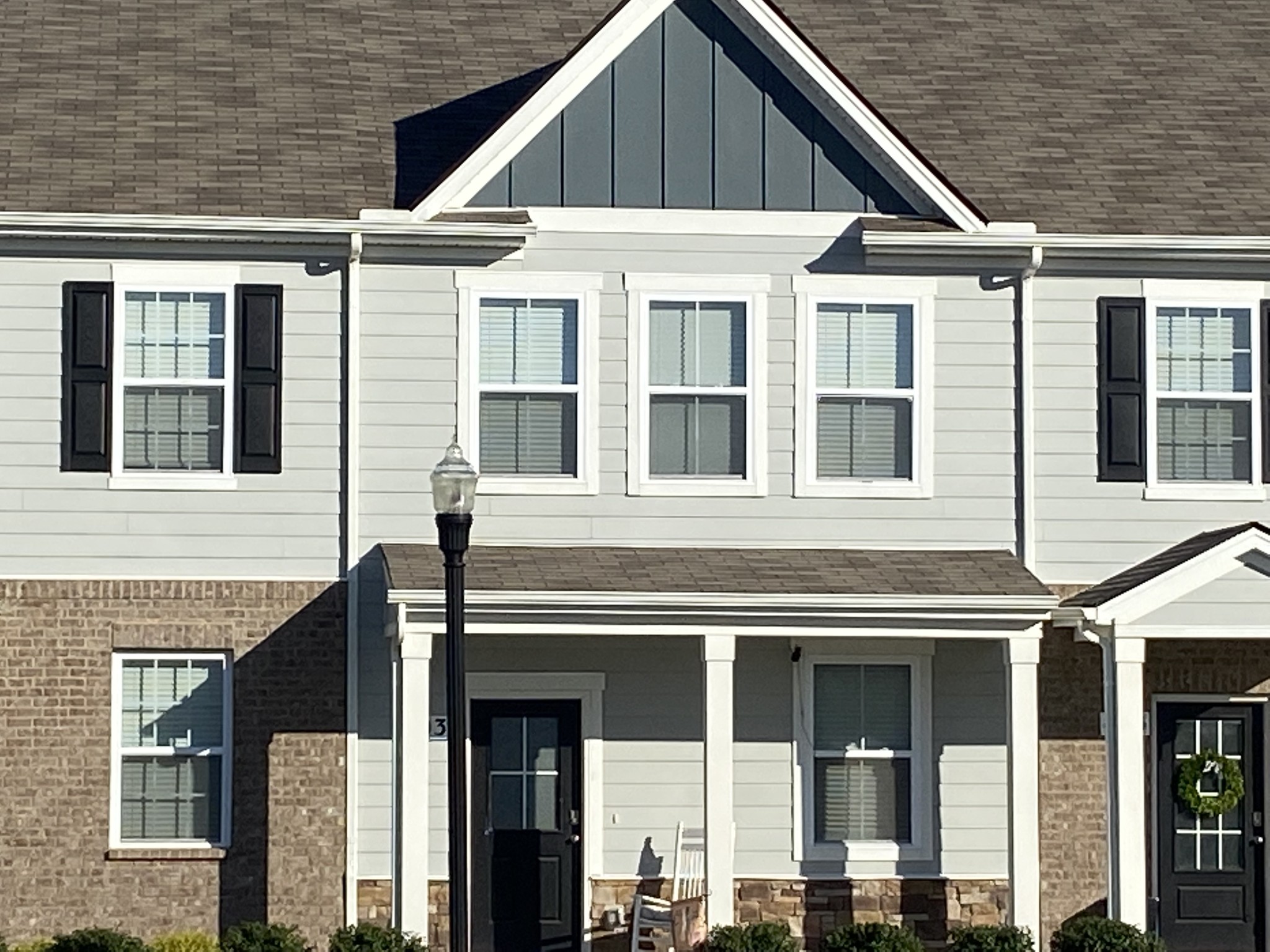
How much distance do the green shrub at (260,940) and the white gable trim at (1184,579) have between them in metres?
6.63

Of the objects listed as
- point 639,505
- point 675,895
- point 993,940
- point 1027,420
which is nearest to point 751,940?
point 675,895

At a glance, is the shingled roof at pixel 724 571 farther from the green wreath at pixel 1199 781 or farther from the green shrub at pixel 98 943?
the green shrub at pixel 98 943

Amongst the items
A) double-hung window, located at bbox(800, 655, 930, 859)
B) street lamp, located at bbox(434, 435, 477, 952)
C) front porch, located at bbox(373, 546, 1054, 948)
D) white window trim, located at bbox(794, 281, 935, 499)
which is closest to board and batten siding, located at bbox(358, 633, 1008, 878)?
front porch, located at bbox(373, 546, 1054, 948)

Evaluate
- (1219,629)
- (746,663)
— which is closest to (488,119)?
(746,663)

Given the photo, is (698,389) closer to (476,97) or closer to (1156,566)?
(476,97)

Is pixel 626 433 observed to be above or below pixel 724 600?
above

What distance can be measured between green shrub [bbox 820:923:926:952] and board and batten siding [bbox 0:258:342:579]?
16.3 feet

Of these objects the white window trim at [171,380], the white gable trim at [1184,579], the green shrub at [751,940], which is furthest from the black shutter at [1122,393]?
the white window trim at [171,380]

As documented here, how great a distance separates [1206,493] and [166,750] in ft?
29.1

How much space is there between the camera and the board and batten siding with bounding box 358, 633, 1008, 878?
19469 millimetres

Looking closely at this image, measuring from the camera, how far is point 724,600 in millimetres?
18219

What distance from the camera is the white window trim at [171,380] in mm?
19000

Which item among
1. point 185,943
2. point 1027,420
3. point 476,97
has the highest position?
point 476,97

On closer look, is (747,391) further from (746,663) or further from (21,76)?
(21,76)
